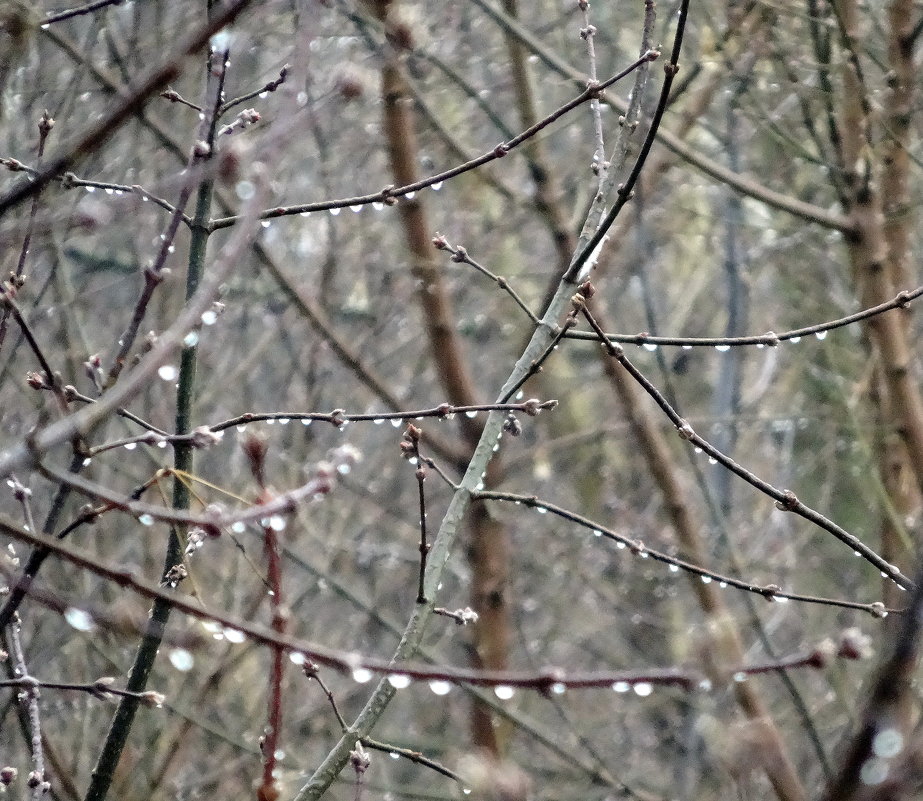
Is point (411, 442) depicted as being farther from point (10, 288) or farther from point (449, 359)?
point (449, 359)

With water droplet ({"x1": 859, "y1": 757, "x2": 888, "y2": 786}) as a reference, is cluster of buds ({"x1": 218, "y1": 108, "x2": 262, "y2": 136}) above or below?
above

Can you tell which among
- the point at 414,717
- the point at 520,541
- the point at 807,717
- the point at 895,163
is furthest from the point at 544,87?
the point at 414,717

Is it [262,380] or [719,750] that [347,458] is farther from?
[262,380]

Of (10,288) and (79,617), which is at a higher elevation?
(10,288)

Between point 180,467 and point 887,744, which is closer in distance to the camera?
point 887,744

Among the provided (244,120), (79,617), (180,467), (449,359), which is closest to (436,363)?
(449,359)

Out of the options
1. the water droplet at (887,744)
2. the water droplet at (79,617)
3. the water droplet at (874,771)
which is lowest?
the water droplet at (874,771)

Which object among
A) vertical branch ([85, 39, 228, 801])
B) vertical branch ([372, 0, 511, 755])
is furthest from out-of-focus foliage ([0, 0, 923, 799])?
vertical branch ([85, 39, 228, 801])

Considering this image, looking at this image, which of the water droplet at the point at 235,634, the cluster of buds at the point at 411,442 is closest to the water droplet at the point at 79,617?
the water droplet at the point at 235,634

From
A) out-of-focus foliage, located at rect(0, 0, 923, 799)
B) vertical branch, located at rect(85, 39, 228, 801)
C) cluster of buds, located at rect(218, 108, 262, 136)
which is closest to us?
vertical branch, located at rect(85, 39, 228, 801)

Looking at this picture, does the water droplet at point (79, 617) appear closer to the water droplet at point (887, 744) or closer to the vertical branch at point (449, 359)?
the water droplet at point (887, 744)

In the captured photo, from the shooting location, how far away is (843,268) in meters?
5.71

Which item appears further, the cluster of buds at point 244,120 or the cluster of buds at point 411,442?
the cluster of buds at point 244,120

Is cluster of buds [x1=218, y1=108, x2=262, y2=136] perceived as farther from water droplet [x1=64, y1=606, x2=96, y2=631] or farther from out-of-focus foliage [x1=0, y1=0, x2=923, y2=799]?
water droplet [x1=64, y1=606, x2=96, y2=631]
